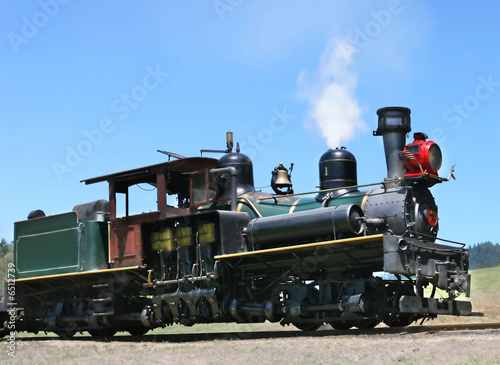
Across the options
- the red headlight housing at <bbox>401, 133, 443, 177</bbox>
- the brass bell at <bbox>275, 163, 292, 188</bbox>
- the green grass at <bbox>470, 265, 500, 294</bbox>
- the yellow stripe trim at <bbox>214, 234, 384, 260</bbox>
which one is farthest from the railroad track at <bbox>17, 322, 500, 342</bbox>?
the green grass at <bbox>470, 265, 500, 294</bbox>

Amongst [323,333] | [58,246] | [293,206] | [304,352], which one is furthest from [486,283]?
[304,352]

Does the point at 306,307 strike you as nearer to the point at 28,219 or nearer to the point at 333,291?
the point at 333,291

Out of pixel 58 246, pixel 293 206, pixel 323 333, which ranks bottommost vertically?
pixel 323 333

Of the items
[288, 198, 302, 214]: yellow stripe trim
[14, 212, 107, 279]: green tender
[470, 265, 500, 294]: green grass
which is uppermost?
[288, 198, 302, 214]: yellow stripe trim

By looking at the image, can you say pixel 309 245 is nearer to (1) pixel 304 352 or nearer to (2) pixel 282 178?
(1) pixel 304 352

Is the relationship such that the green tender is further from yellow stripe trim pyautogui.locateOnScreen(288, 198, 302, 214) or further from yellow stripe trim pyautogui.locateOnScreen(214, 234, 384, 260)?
yellow stripe trim pyautogui.locateOnScreen(288, 198, 302, 214)

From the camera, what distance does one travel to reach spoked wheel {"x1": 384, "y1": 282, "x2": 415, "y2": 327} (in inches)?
462

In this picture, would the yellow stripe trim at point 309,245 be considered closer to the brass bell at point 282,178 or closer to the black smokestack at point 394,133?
the black smokestack at point 394,133

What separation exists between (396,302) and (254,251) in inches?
108

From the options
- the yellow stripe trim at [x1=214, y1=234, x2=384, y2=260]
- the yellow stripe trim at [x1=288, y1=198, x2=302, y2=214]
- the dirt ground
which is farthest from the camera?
the yellow stripe trim at [x1=288, y1=198, x2=302, y2=214]

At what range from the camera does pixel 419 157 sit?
12.1 metres

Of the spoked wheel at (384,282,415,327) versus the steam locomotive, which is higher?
the steam locomotive

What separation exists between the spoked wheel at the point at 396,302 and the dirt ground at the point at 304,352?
1304mm

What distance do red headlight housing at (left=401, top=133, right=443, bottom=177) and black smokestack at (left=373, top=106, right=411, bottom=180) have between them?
0.34m
